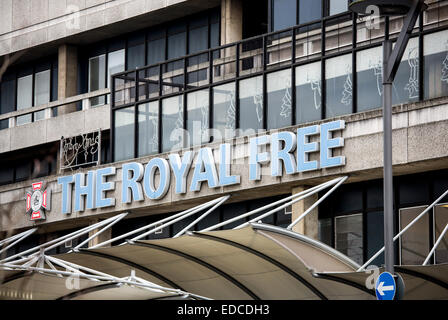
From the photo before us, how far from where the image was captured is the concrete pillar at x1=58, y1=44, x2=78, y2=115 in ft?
148

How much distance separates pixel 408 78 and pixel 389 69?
8162mm

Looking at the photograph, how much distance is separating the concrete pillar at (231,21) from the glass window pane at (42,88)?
10.7 meters

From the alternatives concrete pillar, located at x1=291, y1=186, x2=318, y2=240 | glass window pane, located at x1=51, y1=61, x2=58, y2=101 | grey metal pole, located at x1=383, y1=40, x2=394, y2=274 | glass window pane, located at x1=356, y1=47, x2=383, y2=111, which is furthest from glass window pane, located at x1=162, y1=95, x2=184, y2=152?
grey metal pole, located at x1=383, y1=40, x2=394, y2=274

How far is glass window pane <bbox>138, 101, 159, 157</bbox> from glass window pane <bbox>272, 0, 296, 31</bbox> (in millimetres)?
4670

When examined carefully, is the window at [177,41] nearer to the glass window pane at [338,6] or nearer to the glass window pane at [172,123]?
the glass window pane at [172,123]

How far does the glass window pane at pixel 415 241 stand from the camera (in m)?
29.1

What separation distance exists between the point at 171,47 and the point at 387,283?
75.1 feet

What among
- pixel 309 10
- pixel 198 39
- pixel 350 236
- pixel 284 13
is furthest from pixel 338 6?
pixel 198 39

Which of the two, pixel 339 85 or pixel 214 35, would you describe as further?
pixel 214 35

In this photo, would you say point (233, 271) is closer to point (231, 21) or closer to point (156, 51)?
point (231, 21)

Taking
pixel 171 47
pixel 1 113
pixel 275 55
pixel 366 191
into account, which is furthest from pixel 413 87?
pixel 1 113

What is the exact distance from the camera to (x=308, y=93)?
104 feet

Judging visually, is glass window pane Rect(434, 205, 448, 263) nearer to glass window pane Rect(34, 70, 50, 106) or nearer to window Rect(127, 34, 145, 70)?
window Rect(127, 34, 145, 70)
